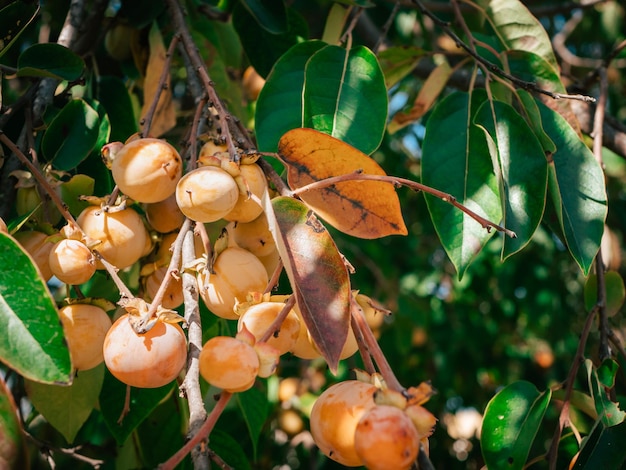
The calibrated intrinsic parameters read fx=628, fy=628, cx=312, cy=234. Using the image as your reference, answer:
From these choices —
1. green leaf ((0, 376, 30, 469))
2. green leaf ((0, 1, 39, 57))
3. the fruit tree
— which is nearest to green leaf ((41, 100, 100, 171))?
the fruit tree

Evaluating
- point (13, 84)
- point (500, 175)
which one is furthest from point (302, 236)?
point (13, 84)

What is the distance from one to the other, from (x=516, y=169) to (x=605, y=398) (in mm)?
360

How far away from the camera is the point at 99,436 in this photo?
1.78 meters

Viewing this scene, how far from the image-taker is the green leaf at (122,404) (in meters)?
0.98

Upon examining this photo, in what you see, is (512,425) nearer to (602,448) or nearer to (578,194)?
(602,448)

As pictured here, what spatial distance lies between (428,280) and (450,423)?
0.73 meters

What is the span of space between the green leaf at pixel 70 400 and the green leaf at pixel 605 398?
29.1 inches

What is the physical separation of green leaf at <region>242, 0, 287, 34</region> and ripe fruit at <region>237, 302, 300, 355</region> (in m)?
0.75

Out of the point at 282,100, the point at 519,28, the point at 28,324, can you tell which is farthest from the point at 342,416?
the point at 519,28

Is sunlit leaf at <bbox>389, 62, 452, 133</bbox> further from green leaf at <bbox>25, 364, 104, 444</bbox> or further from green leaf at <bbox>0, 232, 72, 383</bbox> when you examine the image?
green leaf at <bbox>0, 232, 72, 383</bbox>

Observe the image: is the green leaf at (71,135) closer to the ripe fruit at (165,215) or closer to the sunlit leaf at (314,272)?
the ripe fruit at (165,215)

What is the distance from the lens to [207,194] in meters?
0.63

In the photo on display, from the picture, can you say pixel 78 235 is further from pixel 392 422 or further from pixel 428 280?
pixel 428 280

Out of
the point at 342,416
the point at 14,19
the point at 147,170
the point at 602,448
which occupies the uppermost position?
the point at 14,19
